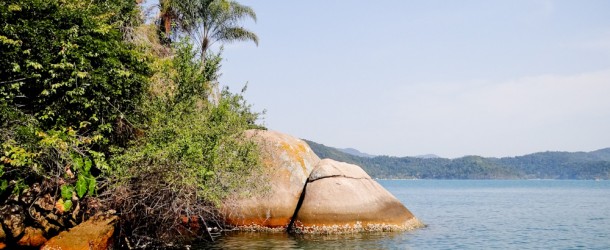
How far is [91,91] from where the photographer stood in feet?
51.9

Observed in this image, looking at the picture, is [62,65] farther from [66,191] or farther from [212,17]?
[212,17]

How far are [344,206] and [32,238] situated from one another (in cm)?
1383

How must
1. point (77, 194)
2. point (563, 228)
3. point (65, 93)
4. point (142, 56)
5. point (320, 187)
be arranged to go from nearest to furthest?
point (65, 93) < point (77, 194) < point (142, 56) < point (320, 187) < point (563, 228)

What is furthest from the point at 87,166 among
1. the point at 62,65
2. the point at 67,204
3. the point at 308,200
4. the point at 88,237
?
the point at 308,200

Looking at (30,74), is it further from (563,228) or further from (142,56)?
(563,228)

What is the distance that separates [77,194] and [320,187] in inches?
467

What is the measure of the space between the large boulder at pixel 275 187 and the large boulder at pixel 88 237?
717 centimetres

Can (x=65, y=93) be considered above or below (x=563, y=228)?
above

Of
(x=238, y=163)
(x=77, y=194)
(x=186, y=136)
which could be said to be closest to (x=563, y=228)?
(x=238, y=163)

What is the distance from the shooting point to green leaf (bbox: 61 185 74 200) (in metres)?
16.0

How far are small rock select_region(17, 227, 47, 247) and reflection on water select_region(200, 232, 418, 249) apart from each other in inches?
231

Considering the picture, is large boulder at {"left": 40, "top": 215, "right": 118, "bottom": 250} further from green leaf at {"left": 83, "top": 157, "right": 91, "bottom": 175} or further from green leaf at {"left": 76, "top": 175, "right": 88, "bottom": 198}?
green leaf at {"left": 83, "top": 157, "right": 91, "bottom": 175}

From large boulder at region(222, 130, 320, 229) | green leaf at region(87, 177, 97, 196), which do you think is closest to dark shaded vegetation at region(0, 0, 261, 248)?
green leaf at region(87, 177, 97, 196)

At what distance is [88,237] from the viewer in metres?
15.7
